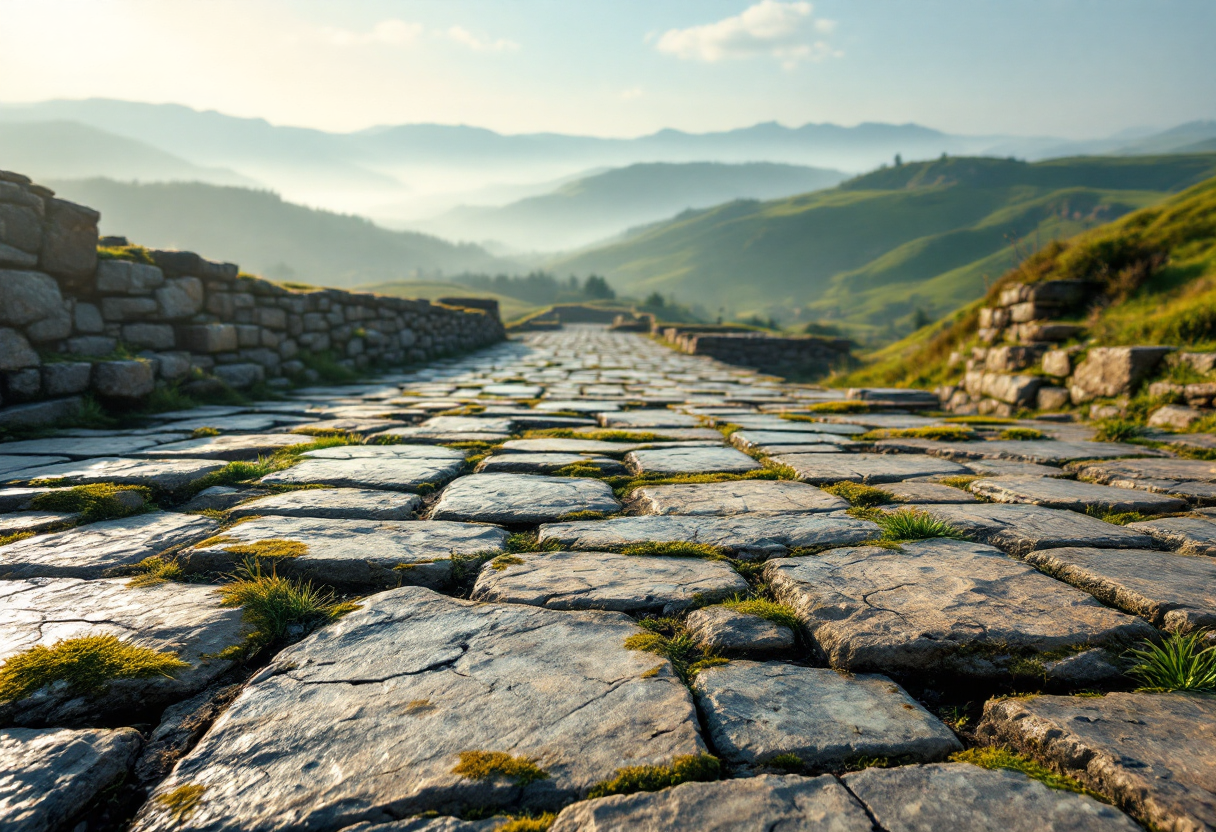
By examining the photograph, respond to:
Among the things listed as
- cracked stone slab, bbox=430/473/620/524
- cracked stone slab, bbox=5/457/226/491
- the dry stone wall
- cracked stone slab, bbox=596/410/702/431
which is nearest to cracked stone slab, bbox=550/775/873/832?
cracked stone slab, bbox=430/473/620/524

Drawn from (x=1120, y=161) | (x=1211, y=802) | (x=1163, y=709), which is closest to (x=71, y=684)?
(x=1211, y=802)

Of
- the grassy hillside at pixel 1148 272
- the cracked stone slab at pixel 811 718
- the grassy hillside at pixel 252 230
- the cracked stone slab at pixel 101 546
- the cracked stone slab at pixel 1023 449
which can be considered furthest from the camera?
the grassy hillside at pixel 252 230

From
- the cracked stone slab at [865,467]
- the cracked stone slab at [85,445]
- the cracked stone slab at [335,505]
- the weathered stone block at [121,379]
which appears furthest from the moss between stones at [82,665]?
the weathered stone block at [121,379]

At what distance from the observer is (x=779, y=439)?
3.45 m

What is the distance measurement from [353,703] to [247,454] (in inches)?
91.7

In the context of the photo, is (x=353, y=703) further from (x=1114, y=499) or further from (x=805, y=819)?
(x=1114, y=499)

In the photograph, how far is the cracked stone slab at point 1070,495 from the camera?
2.13m

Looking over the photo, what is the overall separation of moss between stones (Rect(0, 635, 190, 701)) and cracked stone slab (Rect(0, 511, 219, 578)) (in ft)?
1.61

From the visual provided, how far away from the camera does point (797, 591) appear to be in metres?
1.44

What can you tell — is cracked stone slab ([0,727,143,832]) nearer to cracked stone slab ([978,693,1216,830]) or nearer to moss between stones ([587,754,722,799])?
moss between stones ([587,754,722,799])

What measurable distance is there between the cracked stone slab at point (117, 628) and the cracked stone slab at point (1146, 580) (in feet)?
6.55

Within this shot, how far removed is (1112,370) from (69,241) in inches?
278

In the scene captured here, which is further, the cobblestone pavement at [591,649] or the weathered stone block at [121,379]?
the weathered stone block at [121,379]

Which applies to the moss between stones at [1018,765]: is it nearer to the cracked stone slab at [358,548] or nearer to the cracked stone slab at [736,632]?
the cracked stone slab at [736,632]
